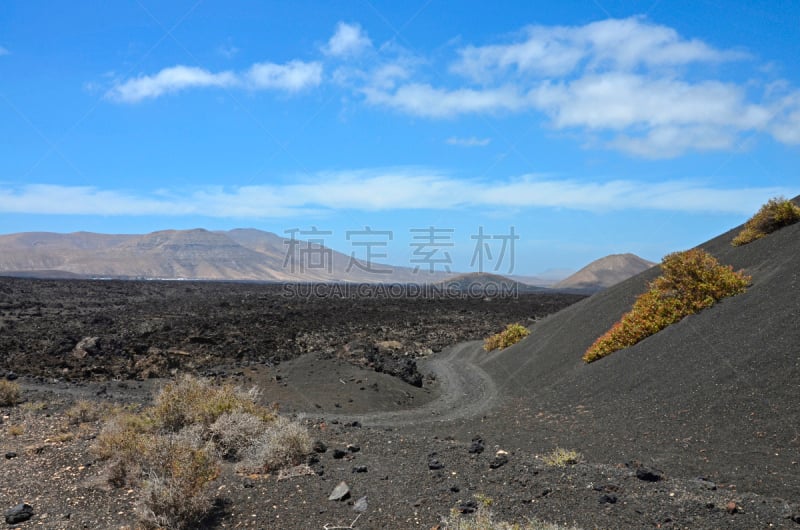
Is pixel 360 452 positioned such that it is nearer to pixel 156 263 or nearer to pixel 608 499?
pixel 608 499

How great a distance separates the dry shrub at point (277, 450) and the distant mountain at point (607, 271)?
10691 centimetres

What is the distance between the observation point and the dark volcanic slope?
6118mm

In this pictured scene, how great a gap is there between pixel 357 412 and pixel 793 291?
8.32 metres

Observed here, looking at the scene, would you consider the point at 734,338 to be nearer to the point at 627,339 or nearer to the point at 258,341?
the point at 627,339

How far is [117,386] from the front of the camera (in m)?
13.8

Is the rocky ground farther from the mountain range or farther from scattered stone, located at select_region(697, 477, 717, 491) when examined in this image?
the mountain range

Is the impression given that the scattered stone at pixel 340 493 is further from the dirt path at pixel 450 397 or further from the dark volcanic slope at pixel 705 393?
the dirt path at pixel 450 397

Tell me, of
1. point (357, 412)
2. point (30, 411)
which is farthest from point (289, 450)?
point (30, 411)

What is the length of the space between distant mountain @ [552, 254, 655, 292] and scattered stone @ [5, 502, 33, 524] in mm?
108860

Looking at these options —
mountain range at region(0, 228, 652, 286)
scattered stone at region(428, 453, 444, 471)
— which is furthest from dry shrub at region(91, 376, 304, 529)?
mountain range at region(0, 228, 652, 286)

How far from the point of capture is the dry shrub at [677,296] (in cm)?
1112

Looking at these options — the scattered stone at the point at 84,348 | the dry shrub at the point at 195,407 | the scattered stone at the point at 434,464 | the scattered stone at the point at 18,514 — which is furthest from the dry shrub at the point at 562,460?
the scattered stone at the point at 84,348

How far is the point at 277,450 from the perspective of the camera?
6410 mm

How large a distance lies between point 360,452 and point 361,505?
72.5 inches
